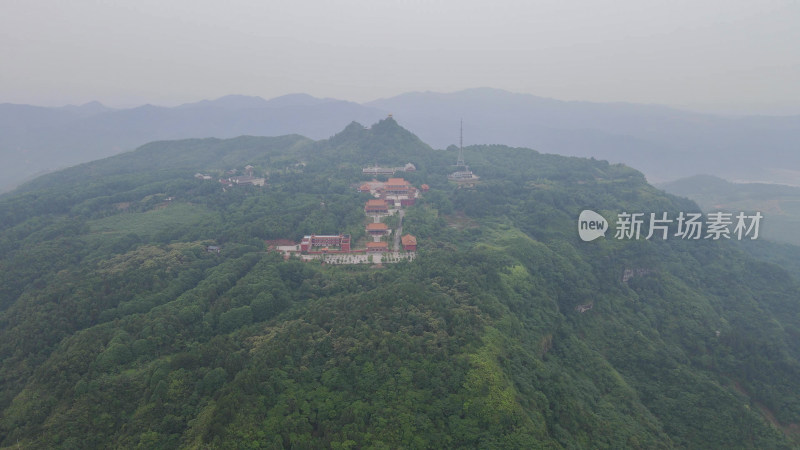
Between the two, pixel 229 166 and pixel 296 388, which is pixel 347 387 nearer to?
pixel 296 388

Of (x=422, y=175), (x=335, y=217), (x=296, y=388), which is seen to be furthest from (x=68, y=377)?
(x=422, y=175)

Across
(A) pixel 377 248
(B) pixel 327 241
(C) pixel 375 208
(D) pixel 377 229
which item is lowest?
(A) pixel 377 248

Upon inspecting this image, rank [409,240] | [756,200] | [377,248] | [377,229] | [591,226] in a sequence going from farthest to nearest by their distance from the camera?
1. [756,200]
2. [591,226]
3. [377,229]
4. [409,240]
5. [377,248]

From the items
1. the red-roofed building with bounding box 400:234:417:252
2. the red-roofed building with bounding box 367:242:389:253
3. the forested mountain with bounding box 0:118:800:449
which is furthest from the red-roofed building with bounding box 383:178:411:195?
the red-roofed building with bounding box 367:242:389:253

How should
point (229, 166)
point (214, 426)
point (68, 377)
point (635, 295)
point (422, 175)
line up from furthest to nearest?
point (229, 166) → point (422, 175) → point (635, 295) → point (68, 377) → point (214, 426)

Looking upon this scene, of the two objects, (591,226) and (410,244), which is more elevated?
(591,226)

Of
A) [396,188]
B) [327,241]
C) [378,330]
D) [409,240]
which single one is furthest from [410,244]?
[396,188]

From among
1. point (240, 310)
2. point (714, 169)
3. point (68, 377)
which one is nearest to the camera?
point (68, 377)

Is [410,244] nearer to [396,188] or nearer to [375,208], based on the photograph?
[375,208]
